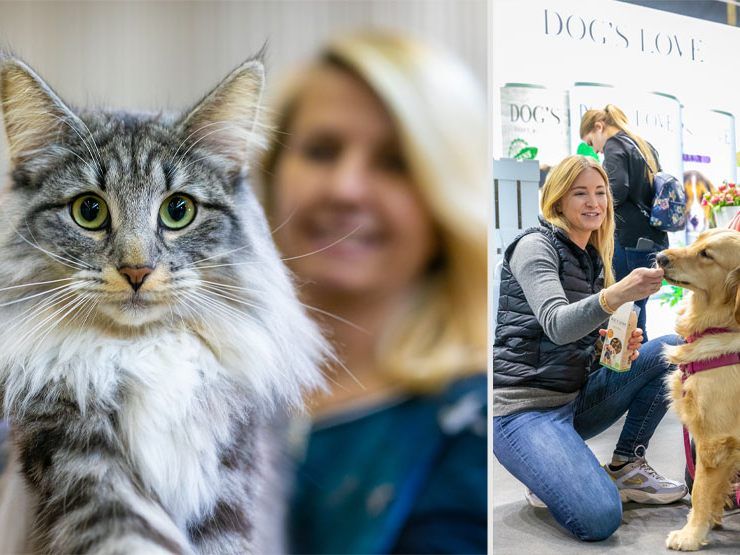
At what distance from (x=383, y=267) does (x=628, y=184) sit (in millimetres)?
1022

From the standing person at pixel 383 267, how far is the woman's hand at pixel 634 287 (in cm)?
72

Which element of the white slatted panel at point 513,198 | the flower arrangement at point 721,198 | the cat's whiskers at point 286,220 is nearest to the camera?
the cat's whiskers at point 286,220

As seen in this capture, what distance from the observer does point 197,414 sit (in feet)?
4.34

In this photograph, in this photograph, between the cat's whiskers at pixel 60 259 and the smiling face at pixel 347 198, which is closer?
the cat's whiskers at pixel 60 259

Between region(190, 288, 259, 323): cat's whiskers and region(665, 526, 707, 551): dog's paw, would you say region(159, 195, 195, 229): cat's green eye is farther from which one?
region(665, 526, 707, 551): dog's paw

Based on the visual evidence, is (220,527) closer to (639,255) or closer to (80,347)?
(80,347)

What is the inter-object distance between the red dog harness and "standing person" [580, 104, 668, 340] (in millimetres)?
167

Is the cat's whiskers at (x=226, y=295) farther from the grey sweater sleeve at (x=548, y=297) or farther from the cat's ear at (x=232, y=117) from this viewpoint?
the grey sweater sleeve at (x=548, y=297)

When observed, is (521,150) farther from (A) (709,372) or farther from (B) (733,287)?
(A) (709,372)

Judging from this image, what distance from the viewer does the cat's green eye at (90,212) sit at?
127 cm

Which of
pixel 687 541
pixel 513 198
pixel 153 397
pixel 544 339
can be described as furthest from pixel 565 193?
pixel 153 397

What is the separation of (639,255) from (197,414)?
56.9 inches

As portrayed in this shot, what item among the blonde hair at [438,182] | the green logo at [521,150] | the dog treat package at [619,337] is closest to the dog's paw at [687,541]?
the dog treat package at [619,337]

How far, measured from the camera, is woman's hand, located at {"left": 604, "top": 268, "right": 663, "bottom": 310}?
210cm
